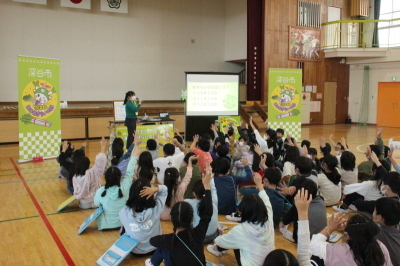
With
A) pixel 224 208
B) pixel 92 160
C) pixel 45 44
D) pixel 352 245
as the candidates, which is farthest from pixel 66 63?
pixel 352 245

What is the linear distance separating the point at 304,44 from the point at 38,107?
10.4 meters

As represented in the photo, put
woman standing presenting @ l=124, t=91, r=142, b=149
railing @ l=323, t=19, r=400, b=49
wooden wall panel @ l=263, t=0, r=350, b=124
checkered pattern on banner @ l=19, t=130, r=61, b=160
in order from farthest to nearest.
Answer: railing @ l=323, t=19, r=400, b=49, wooden wall panel @ l=263, t=0, r=350, b=124, woman standing presenting @ l=124, t=91, r=142, b=149, checkered pattern on banner @ l=19, t=130, r=61, b=160

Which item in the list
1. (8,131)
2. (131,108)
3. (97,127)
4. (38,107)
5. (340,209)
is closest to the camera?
(340,209)

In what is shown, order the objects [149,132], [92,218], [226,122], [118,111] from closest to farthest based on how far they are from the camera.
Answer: [92,218] < [149,132] < [118,111] < [226,122]

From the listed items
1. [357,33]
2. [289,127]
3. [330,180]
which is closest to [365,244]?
[330,180]

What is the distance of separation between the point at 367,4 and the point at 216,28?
640 centimetres

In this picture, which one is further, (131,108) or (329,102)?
(329,102)

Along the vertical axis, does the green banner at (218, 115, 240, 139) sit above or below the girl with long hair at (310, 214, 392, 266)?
above

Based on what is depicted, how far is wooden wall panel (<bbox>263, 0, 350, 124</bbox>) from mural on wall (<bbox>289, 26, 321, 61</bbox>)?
0.62 feet

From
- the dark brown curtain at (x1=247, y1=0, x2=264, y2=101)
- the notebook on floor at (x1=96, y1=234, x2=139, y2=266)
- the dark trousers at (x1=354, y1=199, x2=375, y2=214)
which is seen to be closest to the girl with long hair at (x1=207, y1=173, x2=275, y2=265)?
the notebook on floor at (x1=96, y1=234, x2=139, y2=266)

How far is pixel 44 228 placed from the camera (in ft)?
13.3

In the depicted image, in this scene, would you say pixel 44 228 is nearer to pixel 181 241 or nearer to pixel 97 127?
pixel 181 241

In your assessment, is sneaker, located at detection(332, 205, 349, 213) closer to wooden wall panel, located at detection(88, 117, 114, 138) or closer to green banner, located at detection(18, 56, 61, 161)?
green banner, located at detection(18, 56, 61, 161)

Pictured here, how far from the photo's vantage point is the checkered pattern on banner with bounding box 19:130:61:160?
752cm
